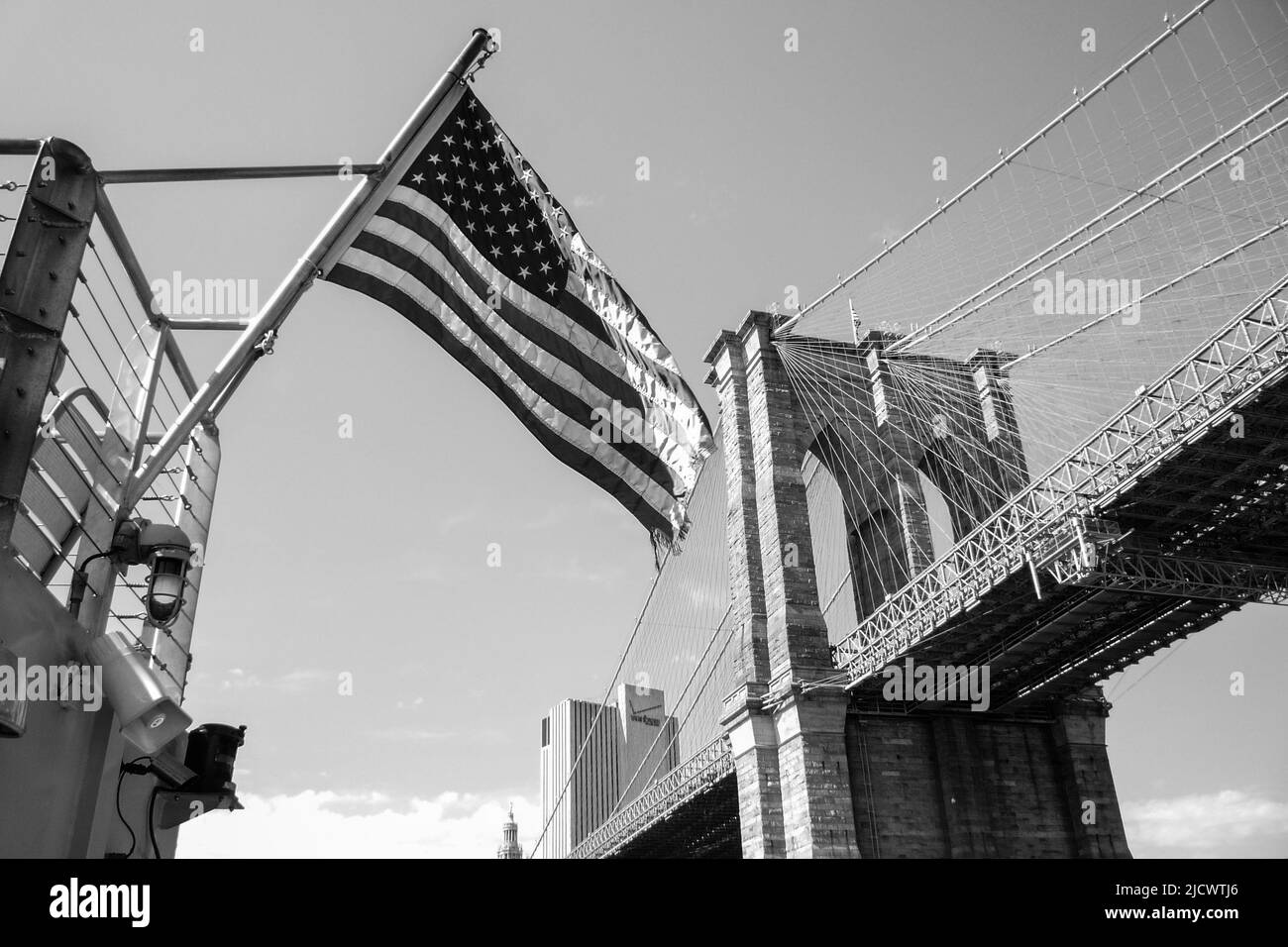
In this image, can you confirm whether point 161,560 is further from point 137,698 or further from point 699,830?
point 699,830

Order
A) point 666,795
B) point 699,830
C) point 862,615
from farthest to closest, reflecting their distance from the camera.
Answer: point 699,830
point 666,795
point 862,615

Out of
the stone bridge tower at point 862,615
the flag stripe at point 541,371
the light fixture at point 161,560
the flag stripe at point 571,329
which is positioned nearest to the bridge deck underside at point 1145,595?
the stone bridge tower at point 862,615

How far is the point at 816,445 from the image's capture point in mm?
30625

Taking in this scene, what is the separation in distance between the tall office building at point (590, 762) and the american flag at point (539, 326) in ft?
299

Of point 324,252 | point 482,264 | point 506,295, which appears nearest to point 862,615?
point 506,295

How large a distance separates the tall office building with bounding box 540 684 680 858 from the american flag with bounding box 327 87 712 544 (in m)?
91.1

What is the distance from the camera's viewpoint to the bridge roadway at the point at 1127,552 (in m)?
17.5

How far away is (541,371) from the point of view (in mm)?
9586

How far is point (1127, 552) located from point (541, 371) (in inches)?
594

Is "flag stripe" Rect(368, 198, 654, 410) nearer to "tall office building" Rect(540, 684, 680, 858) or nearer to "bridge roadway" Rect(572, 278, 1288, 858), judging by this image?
"bridge roadway" Rect(572, 278, 1288, 858)

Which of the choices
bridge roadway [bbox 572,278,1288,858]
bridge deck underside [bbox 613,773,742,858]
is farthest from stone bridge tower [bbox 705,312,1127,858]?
bridge deck underside [bbox 613,773,742,858]
